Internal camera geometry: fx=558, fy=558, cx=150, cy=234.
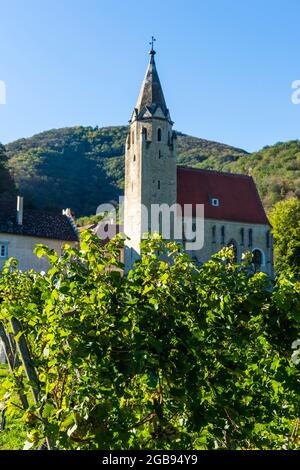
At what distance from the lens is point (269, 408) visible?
5992 mm

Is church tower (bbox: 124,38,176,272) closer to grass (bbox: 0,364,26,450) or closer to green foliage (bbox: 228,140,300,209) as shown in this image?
grass (bbox: 0,364,26,450)

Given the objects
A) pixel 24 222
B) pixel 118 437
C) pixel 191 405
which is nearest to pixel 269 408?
pixel 191 405

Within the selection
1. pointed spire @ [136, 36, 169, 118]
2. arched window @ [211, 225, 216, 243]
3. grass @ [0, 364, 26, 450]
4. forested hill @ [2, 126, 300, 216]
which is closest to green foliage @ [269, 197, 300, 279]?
arched window @ [211, 225, 216, 243]

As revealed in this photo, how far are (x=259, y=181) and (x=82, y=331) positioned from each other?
90298 millimetres

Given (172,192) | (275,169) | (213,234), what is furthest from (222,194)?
(275,169)

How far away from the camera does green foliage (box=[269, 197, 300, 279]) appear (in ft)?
172

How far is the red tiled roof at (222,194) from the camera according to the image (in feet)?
156

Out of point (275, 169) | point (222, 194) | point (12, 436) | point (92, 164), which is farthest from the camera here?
point (92, 164)

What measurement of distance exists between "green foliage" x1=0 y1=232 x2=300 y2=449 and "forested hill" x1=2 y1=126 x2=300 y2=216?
51796mm

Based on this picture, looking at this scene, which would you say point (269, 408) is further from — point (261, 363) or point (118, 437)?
point (118, 437)

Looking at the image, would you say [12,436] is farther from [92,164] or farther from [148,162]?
[92,164]

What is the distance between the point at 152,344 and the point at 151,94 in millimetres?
44771

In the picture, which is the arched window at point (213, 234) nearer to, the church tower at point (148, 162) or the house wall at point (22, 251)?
the church tower at point (148, 162)

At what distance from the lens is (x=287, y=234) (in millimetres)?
53812
